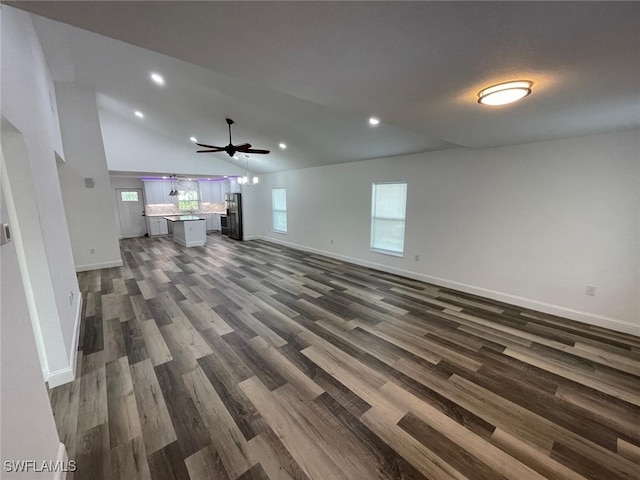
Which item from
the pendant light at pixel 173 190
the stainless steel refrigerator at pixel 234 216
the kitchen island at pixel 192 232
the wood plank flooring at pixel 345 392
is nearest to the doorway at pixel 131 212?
the pendant light at pixel 173 190

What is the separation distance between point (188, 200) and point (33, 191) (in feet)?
32.3

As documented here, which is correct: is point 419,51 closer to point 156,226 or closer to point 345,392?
point 345,392

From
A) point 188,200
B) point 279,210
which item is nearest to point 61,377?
point 279,210

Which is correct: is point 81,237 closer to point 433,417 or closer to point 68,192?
point 68,192

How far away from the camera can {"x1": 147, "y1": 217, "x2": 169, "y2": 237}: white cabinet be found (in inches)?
392

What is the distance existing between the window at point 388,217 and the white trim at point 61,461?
5005mm

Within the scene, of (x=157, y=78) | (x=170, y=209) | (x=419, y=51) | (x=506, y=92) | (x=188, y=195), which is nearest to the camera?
(x=419, y=51)

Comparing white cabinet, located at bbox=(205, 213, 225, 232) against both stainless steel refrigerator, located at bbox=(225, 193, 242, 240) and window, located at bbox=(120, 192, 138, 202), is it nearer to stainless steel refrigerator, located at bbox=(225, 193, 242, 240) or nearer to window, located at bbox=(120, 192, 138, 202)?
stainless steel refrigerator, located at bbox=(225, 193, 242, 240)

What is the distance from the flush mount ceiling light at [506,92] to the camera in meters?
1.76

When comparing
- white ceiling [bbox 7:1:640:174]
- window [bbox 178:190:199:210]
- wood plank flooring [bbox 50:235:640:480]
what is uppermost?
white ceiling [bbox 7:1:640:174]

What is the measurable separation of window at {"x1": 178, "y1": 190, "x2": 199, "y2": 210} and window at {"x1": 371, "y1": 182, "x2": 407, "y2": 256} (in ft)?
28.8

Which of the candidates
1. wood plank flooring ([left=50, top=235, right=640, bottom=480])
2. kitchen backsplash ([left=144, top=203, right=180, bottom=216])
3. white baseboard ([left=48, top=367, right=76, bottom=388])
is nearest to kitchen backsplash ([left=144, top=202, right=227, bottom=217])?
kitchen backsplash ([left=144, top=203, right=180, bottom=216])

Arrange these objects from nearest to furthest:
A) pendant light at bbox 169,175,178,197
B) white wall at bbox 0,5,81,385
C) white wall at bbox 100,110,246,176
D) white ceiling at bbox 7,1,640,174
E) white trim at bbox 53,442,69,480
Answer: white ceiling at bbox 7,1,640,174, white trim at bbox 53,442,69,480, white wall at bbox 0,5,81,385, white wall at bbox 100,110,246,176, pendant light at bbox 169,175,178,197

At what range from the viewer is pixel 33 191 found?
196cm
